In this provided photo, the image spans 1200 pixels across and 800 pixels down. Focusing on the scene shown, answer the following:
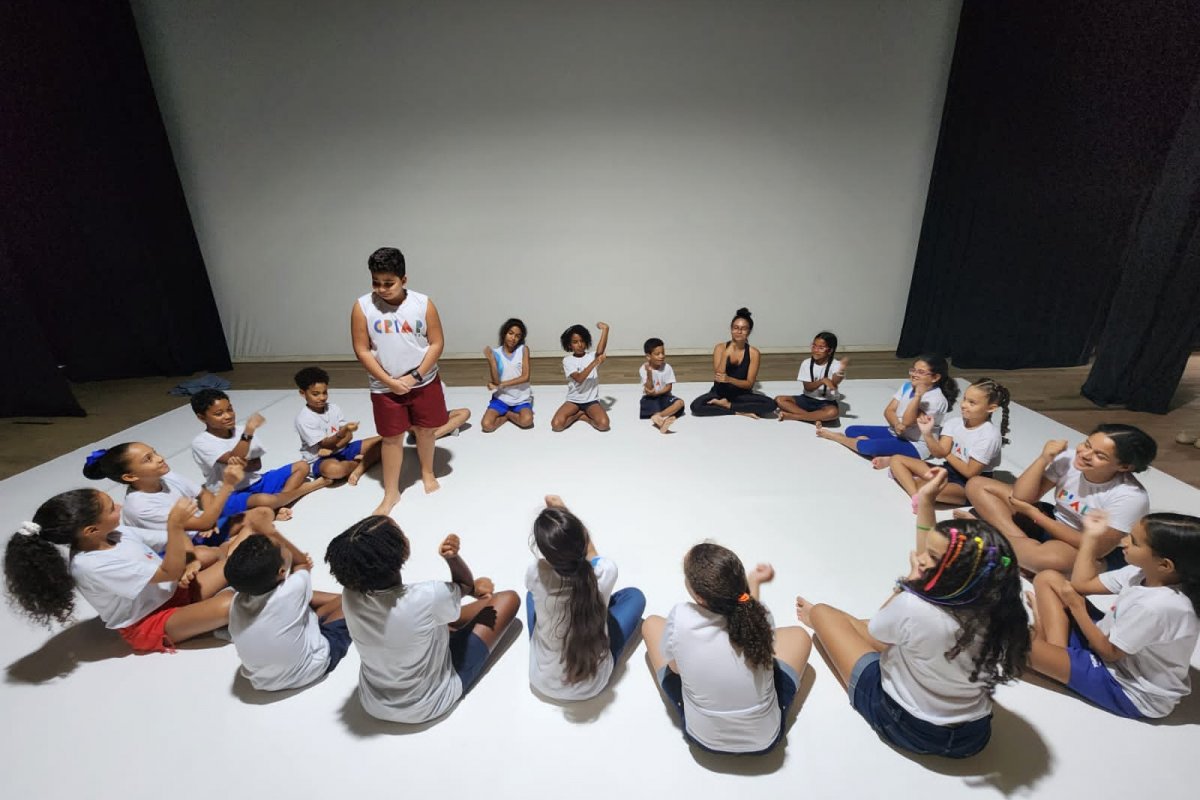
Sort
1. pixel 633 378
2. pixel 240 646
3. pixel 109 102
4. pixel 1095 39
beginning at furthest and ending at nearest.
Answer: pixel 633 378
pixel 109 102
pixel 1095 39
pixel 240 646

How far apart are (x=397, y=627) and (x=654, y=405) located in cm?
241

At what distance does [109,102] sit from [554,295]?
3.60 meters

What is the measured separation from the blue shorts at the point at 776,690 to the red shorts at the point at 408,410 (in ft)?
5.21

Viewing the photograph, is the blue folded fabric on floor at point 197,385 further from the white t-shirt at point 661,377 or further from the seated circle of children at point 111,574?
the white t-shirt at point 661,377

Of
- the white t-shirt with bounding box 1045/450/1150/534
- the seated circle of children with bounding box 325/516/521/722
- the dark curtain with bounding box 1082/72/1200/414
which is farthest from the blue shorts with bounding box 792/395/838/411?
the seated circle of children with bounding box 325/516/521/722

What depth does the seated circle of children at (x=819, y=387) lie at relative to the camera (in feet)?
10.7

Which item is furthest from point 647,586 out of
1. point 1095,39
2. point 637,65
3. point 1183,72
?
point 1095,39

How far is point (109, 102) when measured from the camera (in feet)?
13.2

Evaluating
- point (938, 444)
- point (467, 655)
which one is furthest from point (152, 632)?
point (938, 444)

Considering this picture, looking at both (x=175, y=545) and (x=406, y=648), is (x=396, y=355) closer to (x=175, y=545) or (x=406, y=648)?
(x=175, y=545)

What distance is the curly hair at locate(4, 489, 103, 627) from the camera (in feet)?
4.79

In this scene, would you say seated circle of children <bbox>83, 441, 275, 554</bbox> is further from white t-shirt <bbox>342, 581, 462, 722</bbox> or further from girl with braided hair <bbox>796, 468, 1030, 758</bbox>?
girl with braided hair <bbox>796, 468, 1030, 758</bbox>

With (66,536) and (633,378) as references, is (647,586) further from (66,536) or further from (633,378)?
(633,378)

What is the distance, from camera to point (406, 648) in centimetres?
132
